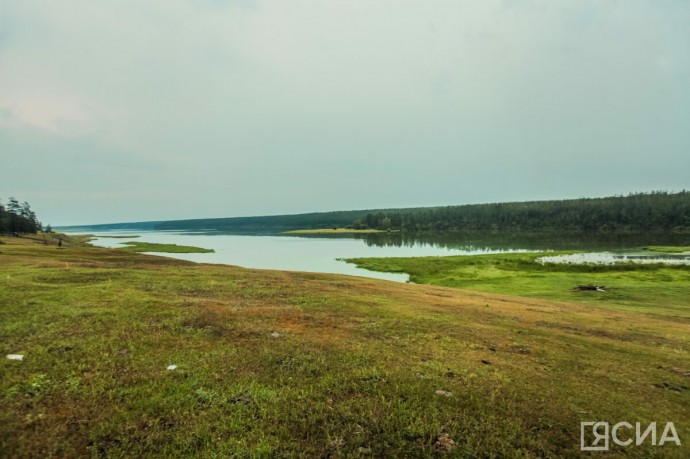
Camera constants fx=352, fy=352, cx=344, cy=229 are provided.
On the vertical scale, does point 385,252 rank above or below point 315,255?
above

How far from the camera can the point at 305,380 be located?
28.7 ft

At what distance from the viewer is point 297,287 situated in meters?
23.0

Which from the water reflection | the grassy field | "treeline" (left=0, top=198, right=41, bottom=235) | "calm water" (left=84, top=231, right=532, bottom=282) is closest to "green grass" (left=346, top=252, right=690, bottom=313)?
"calm water" (left=84, top=231, right=532, bottom=282)

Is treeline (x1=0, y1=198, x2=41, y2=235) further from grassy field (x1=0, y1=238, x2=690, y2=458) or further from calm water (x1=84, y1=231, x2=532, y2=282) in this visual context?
grassy field (x1=0, y1=238, x2=690, y2=458)

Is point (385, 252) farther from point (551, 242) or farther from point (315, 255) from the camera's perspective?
point (551, 242)

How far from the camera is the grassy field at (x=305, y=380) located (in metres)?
6.50

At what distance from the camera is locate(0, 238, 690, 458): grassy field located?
650 centimetres

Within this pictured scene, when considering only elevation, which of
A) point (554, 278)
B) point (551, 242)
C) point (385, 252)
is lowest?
point (385, 252)

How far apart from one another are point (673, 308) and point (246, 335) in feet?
109

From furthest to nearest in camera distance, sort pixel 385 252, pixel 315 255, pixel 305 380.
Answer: pixel 385 252, pixel 315 255, pixel 305 380

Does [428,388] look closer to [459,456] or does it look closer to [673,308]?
[459,456]

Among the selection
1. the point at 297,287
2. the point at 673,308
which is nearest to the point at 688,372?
the point at 297,287

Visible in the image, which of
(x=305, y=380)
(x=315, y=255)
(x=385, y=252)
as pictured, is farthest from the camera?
(x=385, y=252)

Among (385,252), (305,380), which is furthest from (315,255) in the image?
(305,380)
